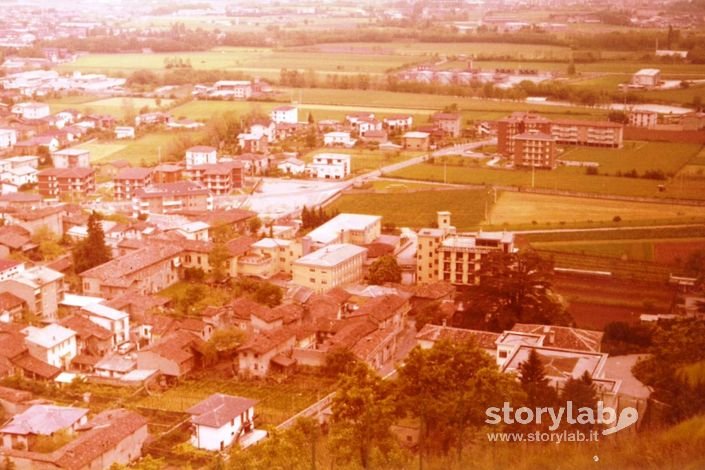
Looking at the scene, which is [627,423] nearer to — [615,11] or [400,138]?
[615,11]

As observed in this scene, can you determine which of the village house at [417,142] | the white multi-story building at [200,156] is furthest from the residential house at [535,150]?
the white multi-story building at [200,156]

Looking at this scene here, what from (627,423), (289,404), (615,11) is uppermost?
(615,11)

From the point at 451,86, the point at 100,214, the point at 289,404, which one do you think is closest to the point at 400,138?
the point at 451,86

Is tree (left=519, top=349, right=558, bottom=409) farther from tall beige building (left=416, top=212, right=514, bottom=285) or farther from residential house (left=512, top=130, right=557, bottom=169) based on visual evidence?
residential house (left=512, top=130, right=557, bottom=169)

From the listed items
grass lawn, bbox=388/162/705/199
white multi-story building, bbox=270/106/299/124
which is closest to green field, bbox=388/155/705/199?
grass lawn, bbox=388/162/705/199

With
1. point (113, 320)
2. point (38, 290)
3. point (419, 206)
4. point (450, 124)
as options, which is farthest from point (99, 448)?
Result: point (450, 124)

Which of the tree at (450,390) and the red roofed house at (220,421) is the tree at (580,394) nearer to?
the tree at (450,390)
